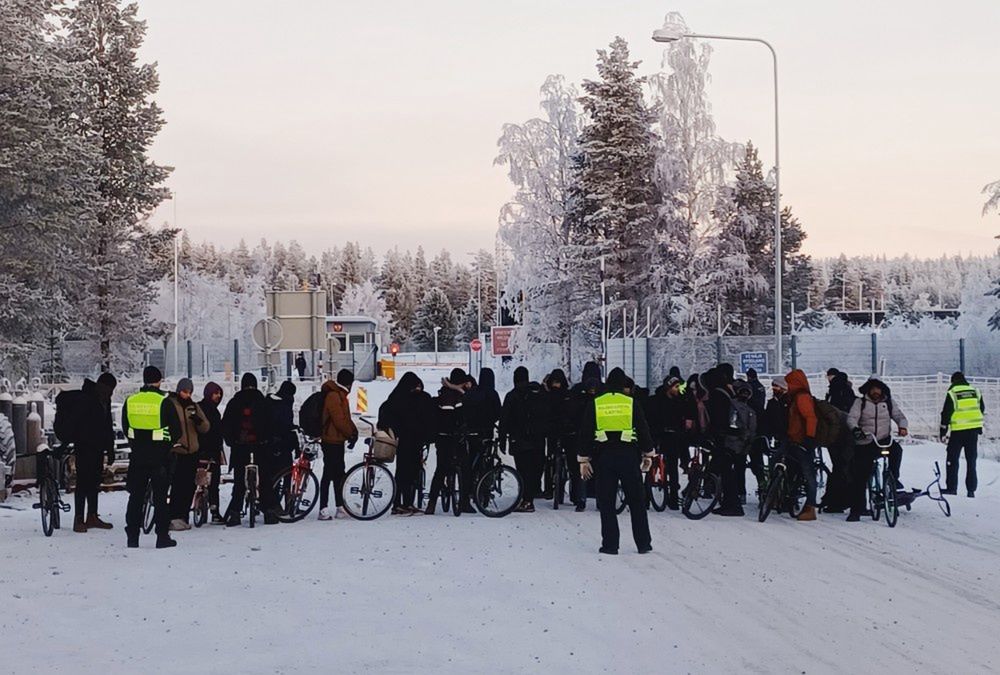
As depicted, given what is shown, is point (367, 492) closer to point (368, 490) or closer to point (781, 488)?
point (368, 490)

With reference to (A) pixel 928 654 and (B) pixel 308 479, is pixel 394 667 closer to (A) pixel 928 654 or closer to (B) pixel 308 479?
(A) pixel 928 654

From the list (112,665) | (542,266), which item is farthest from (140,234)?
(112,665)

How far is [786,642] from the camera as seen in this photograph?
8258 mm

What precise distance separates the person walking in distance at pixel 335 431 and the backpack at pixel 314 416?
0.05 meters

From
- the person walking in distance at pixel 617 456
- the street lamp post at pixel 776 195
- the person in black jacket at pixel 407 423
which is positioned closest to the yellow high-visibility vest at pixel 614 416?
the person walking in distance at pixel 617 456

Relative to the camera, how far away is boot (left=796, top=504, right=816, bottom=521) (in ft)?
48.5

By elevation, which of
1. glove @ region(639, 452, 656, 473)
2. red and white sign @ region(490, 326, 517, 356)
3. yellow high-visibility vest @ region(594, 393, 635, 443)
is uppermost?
red and white sign @ region(490, 326, 517, 356)

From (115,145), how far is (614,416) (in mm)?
34238

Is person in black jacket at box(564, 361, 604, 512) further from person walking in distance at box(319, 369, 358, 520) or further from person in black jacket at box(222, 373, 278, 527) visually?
person in black jacket at box(222, 373, 278, 527)

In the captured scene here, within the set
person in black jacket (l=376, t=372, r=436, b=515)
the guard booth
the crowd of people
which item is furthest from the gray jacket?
the guard booth

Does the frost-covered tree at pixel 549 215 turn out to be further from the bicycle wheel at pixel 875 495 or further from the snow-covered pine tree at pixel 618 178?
the bicycle wheel at pixel 875 495

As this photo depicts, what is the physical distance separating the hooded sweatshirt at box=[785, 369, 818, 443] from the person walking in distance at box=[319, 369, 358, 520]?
17.5 ft

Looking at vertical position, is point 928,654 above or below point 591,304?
below

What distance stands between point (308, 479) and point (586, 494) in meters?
3.77
